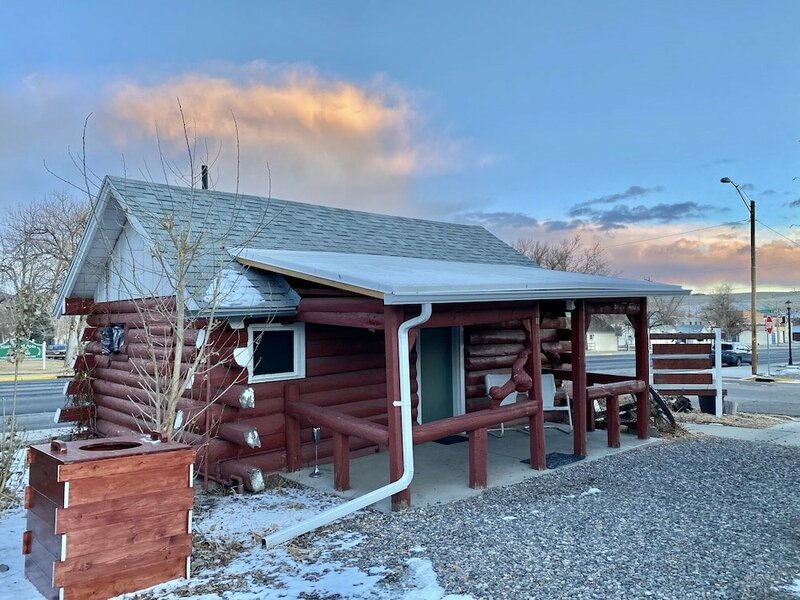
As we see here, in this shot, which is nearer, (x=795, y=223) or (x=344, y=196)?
(x=795, y=223)

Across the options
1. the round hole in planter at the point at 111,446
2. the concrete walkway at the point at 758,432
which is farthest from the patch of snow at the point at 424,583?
the concrete walkway at the point at 758,432

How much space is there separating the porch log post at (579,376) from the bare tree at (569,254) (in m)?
37.4

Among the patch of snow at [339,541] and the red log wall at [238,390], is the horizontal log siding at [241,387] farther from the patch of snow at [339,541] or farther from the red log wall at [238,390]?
the patch of snow at [339,541]

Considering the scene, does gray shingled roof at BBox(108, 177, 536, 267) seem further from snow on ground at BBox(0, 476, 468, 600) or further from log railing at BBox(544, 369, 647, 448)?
log railing at BBox(544, 369, 647, 448)

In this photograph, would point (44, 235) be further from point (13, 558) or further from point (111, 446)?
point (111, 446)

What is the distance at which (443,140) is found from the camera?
15742 mm

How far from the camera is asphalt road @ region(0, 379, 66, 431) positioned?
38.7 feet

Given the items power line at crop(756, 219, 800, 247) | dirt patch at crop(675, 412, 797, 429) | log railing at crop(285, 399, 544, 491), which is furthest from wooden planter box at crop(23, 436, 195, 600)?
power line at crop(756, 219, 800, 247)

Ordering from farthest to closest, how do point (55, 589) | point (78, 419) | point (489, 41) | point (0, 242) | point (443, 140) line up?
point (0, 242)
point (443, 140)
point (489, 41)
point (78, 419)
point (55, 589)

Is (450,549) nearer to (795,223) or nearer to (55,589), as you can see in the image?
(55,589)

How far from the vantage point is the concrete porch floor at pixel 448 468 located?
5.90 m

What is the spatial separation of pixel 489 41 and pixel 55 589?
1249cm

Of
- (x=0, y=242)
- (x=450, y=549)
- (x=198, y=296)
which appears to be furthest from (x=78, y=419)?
(x=0, y=242)

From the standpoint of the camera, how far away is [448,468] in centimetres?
687
